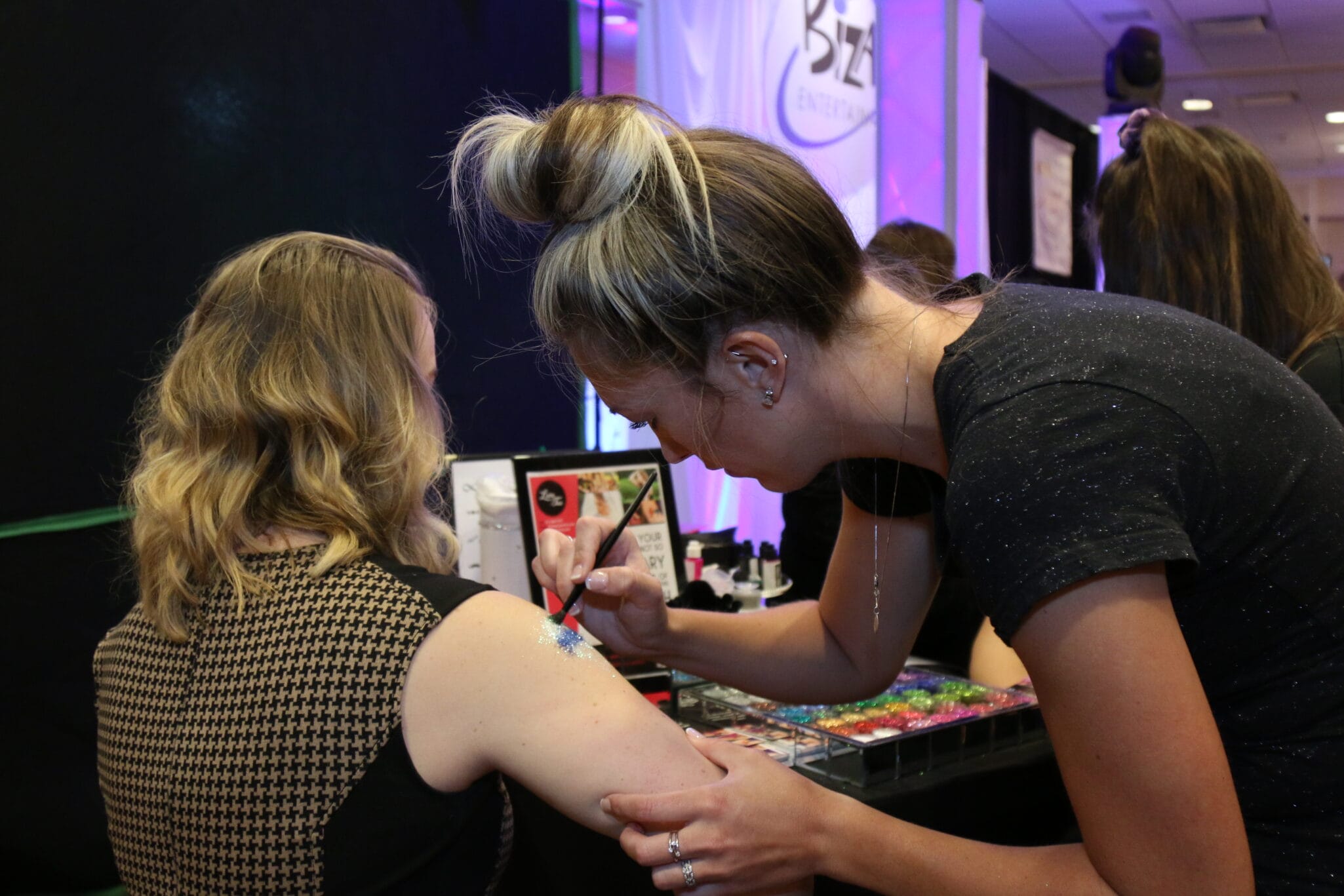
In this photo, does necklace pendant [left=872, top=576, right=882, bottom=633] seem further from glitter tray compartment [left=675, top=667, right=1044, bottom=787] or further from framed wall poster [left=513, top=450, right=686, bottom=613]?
framed wall poster [left=513, top=450, right=686, bottom=613]

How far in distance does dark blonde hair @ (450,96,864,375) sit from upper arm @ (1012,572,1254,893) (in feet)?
1.09

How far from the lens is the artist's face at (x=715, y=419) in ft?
3.05

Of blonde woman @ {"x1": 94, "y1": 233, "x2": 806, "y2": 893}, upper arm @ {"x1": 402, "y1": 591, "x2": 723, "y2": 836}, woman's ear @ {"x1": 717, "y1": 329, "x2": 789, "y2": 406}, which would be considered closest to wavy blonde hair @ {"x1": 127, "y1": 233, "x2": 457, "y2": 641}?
blonde woman @ {"x1": 94, "y1": 233, "x2": 806, "y2": 893}

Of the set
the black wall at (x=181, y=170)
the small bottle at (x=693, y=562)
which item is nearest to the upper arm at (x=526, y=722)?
the small bottle at (x=693, y=562)

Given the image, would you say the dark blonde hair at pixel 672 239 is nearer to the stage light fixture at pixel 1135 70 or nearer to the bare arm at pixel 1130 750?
the bare arm at pixel 1130 750

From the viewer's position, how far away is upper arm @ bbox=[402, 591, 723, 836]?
2.89 ft

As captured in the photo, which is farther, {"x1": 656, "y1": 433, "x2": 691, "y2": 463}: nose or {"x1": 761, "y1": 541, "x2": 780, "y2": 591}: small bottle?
{"x1": 761, "y1": 541, "x2": 780, "y2": 591}: small bottle

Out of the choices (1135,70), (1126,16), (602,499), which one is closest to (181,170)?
(602,499)

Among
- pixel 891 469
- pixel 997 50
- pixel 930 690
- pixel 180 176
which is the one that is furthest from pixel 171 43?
pixel 997 50

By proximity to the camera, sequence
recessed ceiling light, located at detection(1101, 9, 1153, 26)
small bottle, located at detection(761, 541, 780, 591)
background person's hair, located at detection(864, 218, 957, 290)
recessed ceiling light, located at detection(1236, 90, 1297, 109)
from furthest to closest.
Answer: recessed ceiling light, located at detection(1236, 90, 1297, 109)
recessed ceiling light, located at detection(1101, 9, 1153, 26)
background person's hair, located at detection(864, 218, 957, 290)
small bottle, located at detection(761, 541, 780, 591)

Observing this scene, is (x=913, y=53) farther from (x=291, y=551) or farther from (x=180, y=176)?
(x=291, y=551)

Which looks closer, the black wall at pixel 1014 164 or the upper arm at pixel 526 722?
the upper arm at pixel 526 722

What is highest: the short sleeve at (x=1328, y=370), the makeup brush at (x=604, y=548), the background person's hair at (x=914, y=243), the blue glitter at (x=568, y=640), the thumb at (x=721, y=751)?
the background person's hair at (x=914, y=243)

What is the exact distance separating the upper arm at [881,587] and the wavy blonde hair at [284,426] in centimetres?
49
